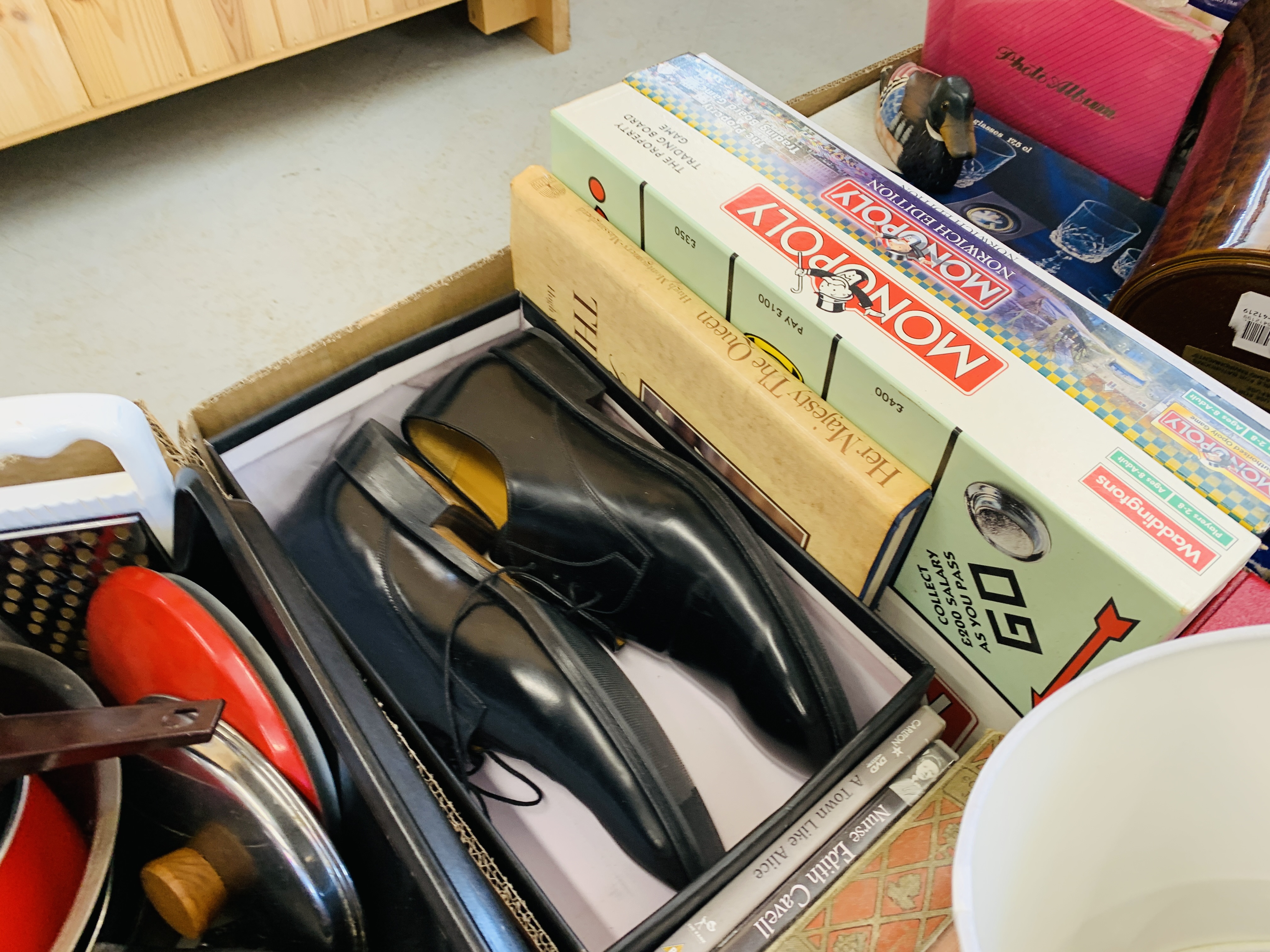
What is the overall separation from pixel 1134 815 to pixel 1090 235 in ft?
1.99

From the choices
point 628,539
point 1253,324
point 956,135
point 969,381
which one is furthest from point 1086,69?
point 628,539

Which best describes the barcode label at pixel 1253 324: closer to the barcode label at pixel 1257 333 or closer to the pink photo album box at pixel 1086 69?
the barcode label at pixel 1257 333

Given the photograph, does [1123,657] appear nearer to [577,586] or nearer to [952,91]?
[577,586]

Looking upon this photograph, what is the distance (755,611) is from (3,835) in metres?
0.44

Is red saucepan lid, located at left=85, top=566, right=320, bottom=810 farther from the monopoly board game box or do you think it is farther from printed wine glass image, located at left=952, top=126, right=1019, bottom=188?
printed wine glass image, located at left=952, top=126, right=1019, bottom=188

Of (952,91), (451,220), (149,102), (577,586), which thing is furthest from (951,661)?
(149,102)

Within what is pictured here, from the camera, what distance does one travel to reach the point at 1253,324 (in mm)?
554

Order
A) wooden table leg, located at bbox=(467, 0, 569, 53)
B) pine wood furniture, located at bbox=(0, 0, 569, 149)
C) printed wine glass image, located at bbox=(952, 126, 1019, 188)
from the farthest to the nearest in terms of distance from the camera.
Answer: wooden table leg, located at bbox=(467, 0, 569, 53) < pine wood furniture, located at bbox=(0, 0, 569, 149) < printed wine glass image, located at bbox=(952, 126, 1019, 188)

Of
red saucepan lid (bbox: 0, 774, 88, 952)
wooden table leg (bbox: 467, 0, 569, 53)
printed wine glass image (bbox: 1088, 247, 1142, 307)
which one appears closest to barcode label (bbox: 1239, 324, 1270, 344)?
printed wine glass image (bbox: 1088, 247, 1142, 307)

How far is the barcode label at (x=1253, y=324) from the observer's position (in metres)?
0.55

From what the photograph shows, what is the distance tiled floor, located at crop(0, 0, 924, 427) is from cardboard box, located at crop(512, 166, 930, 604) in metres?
0.43

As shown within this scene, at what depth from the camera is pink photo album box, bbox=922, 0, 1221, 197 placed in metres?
0.75

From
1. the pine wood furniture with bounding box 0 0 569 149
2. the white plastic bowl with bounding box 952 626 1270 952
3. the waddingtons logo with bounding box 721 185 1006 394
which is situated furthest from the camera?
the pine wood furniture with bounding box 0 0 569 149

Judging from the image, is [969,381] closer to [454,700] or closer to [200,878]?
[454,700]
